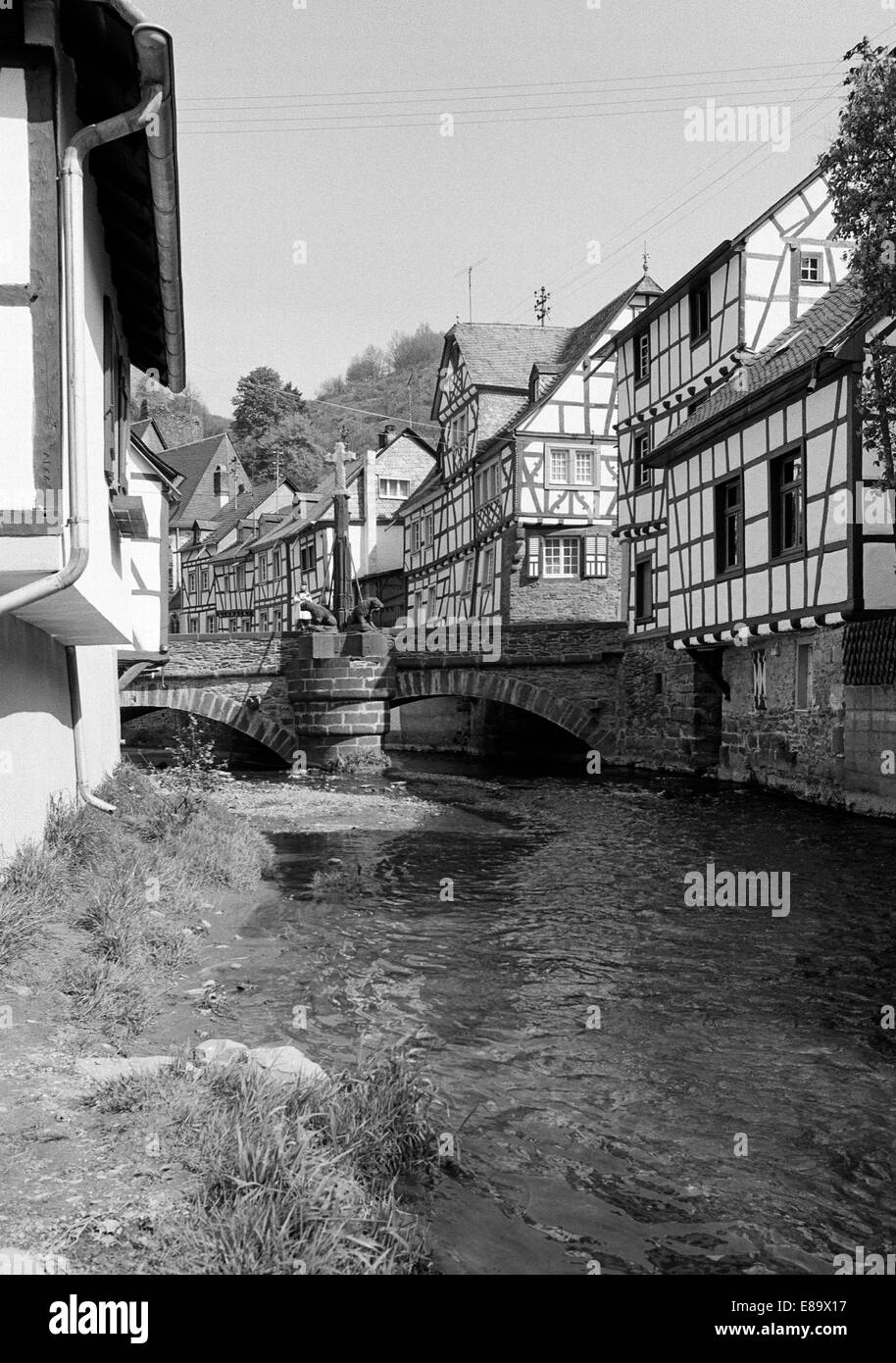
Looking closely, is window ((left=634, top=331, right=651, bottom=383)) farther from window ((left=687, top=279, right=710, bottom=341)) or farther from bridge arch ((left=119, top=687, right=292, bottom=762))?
bridge arch ((left=119, top=687, right=292, bottom=762))

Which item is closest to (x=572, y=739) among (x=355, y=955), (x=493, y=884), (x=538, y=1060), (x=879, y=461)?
(x=879, y=461)

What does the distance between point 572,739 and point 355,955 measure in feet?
76.9

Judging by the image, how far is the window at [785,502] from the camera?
16953 mm

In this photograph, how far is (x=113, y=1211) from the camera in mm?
3328

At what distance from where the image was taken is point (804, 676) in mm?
17453

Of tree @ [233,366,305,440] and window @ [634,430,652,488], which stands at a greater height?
tree @ [233,366,305,440]

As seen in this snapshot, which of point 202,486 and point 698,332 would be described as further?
point 202,486

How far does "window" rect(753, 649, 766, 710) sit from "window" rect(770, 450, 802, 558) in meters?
2.31

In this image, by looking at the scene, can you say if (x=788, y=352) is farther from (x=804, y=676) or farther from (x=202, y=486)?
(x=202, y=486)

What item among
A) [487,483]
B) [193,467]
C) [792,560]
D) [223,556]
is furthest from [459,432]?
[193,467]

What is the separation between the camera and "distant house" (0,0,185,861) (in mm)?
5715

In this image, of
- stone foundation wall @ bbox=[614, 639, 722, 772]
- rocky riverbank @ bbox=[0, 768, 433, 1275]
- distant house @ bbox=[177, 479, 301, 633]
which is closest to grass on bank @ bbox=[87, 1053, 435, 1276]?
rocky riverbank @ bbox=[0, 768, 433, 1275]

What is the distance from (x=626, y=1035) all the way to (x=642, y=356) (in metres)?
22.9
